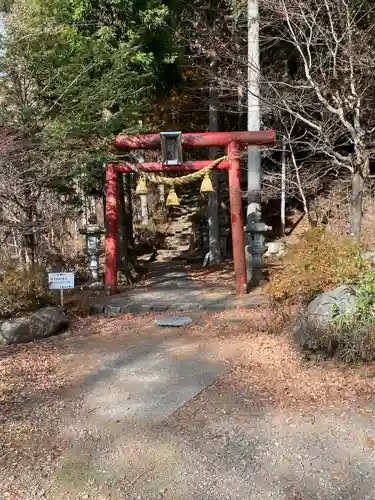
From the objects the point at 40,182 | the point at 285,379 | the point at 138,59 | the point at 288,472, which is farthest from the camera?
the point at 138,59

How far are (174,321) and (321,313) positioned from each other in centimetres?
258

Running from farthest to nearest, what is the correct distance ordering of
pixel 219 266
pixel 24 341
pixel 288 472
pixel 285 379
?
pixel 219 266 → pixel 24 341 → pixel 285 379 → pixel 288 472

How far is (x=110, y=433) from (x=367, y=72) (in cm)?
739

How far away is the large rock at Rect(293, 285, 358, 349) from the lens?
4379mm

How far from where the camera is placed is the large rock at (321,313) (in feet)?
14.4

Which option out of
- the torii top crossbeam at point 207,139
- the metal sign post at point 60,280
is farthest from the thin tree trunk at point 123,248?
the metal sign post at point 60,280

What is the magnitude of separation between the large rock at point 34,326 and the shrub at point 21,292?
0.28 meters

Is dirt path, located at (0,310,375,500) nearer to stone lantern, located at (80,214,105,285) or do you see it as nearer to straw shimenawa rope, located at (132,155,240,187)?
straw shimenawa rope, located at (132,155,240,187)

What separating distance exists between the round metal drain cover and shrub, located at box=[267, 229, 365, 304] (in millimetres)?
1434

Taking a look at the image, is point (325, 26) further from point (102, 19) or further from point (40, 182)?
point (40, 182)

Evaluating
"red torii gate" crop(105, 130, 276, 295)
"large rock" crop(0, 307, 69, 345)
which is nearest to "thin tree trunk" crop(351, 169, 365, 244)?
"red torii gate" crop(105, 130, 276, 295)

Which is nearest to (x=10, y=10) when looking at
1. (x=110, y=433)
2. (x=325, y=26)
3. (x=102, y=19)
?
(x=102, y=19)

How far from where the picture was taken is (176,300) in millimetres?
7812

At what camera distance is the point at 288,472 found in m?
2.63
